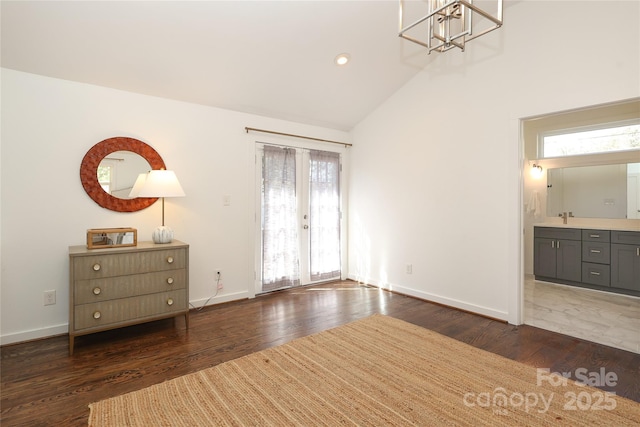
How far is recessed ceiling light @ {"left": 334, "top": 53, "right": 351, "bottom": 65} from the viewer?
3537 mm

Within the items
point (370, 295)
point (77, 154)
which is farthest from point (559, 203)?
point (77, 154)

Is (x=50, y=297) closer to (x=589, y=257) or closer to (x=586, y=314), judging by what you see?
(x=586, y=314)

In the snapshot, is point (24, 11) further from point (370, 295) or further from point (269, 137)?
point (370, 295)

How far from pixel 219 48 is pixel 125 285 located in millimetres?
2385

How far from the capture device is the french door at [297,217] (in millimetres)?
4246

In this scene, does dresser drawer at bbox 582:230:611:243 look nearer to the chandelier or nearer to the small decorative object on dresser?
the chandelier

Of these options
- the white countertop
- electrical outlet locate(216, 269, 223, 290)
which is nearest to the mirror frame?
electrical outlet locate(216, 269, 223, 290)

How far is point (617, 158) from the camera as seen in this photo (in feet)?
14.8

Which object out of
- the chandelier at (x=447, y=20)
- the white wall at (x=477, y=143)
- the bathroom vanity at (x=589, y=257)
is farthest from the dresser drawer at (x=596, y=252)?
the chandelier at (x=447, y=20)

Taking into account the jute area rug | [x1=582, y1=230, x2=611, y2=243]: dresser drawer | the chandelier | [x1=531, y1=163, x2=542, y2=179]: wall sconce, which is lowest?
the jute area rug

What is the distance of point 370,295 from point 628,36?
3565 millimetres

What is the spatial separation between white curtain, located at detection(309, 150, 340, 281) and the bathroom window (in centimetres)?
352

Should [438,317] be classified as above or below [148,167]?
below

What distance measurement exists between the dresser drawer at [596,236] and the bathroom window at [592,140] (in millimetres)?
1173
